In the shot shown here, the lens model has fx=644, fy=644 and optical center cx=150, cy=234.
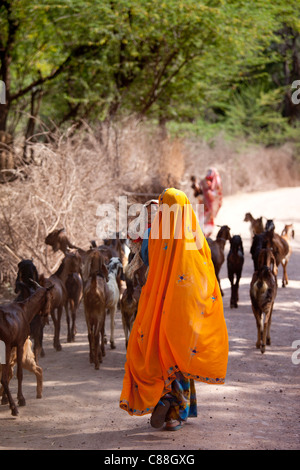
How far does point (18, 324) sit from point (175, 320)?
178cm

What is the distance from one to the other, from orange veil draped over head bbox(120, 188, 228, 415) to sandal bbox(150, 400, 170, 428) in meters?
0.06

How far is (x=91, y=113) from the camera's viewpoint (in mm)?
20422

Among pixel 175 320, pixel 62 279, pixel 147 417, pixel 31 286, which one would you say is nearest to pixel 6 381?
pixel 147 417

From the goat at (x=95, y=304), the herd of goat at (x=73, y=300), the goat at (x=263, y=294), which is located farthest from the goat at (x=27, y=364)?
the goat at (x=263, y=294)

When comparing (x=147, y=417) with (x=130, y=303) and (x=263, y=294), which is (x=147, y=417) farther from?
(x=263, y=294)

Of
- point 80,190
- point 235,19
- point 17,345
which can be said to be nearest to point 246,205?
point 235,19

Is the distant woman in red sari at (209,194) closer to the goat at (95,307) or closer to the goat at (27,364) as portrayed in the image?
the goat at (95,307)

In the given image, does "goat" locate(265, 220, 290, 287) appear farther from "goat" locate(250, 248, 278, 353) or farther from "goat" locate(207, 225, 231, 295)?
"goat" locate(250, 248, 278, 353)

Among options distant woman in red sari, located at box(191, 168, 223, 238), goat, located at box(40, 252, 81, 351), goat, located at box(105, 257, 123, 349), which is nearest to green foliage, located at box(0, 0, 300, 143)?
distant woman in red sari, located at box(191, 168, 223, 238)

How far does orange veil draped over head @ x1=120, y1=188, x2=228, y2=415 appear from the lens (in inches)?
212
